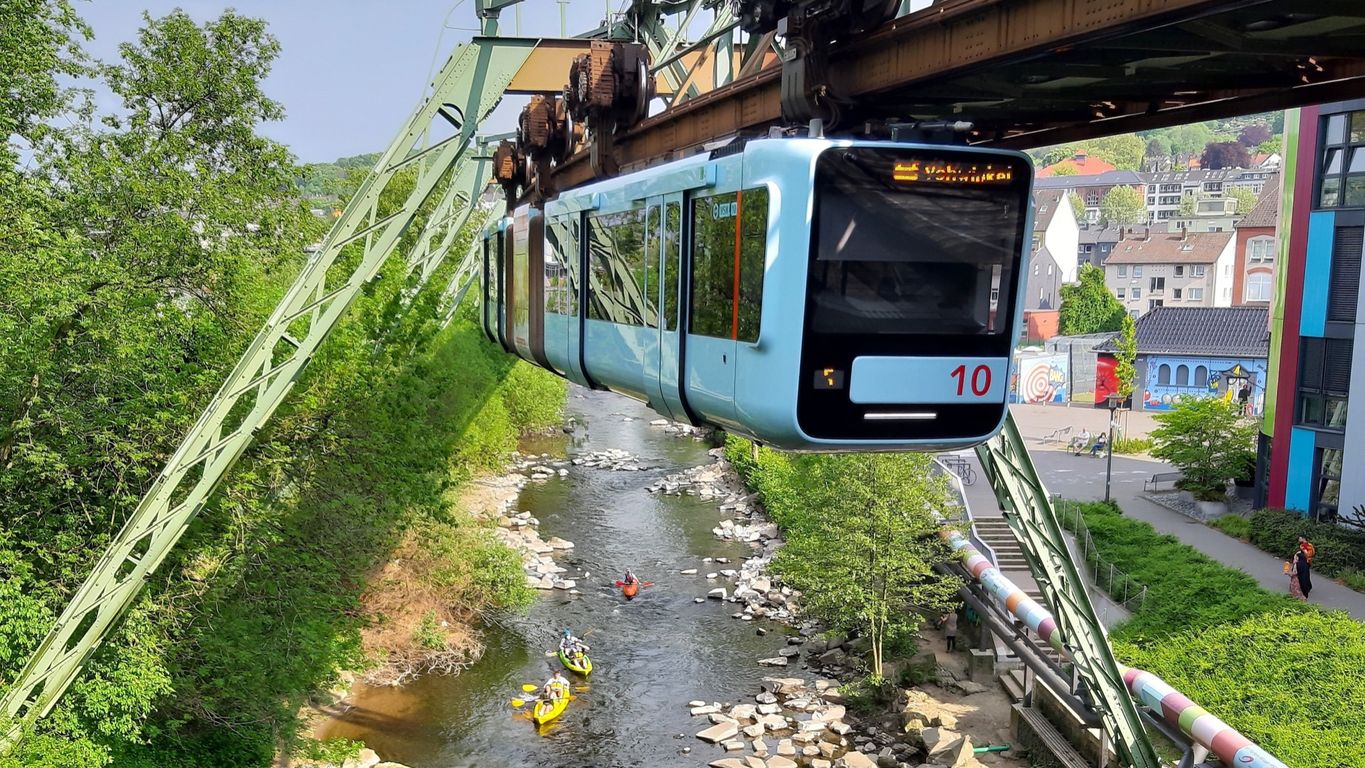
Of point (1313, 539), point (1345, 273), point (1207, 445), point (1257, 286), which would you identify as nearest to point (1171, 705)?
point (1313, 539)

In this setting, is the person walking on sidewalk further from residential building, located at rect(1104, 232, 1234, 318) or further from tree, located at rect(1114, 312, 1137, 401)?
residential building, located at rect(1104, 232, 1234, 318)

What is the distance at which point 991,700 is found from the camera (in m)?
21.5

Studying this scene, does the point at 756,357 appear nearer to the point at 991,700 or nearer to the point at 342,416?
the point at 342,416

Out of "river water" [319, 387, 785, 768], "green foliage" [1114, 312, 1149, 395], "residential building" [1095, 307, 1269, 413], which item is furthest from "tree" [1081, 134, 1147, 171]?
"river water" [319, 387, 785, 768]

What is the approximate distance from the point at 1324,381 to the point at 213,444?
24.9 meters

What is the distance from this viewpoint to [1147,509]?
29266 millimetres

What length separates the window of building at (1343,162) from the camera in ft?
81.1

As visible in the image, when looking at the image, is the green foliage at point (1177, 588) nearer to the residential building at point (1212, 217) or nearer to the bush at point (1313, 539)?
the bush at point (1313, 539)

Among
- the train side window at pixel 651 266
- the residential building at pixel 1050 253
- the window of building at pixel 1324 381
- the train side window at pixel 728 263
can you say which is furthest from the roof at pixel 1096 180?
the train side window at pixel 728 263

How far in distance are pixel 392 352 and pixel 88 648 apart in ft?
27.9

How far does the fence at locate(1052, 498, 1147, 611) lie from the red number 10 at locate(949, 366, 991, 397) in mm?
15629

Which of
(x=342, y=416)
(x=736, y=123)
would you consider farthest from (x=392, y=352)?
(x=736, y=123)

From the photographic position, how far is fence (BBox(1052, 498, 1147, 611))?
862 inches

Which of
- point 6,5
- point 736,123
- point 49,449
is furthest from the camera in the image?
point 6,5
